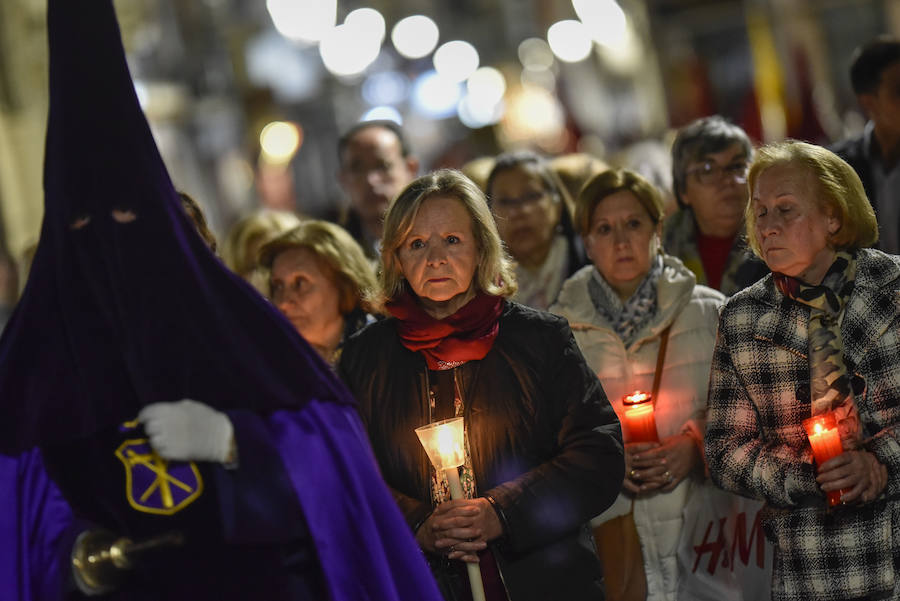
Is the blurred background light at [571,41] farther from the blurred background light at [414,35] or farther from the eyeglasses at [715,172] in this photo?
the eyeglasses at [715,172]

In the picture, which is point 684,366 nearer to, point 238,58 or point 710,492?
point 710,492

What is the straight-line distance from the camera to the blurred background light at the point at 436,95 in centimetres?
3353

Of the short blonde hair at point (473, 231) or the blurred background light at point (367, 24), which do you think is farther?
the blurred background light at point (367, 24)

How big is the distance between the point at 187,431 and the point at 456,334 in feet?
4.37

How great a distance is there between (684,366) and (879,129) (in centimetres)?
223

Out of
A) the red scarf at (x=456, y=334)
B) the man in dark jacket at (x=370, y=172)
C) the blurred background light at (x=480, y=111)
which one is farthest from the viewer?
the blurred background light at (x=480, y=111)

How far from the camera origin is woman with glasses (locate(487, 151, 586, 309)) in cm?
639

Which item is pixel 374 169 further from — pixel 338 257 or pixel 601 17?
pixel 601 17

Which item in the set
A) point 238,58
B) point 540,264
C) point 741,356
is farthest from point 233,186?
point 741,356

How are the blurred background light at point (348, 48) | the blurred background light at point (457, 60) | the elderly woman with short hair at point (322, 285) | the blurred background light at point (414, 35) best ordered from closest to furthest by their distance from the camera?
the elderly woman with short hair at point (322, 285) < the blurred background light at point (348, 48) < the blurred background light at point (414, 35) < the blurred background light at point (457, 60)

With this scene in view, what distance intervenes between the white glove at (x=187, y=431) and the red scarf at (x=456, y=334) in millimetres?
1138

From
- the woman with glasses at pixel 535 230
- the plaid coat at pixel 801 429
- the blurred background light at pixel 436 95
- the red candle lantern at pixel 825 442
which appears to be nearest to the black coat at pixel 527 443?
the plaid coat at pixel 801 429

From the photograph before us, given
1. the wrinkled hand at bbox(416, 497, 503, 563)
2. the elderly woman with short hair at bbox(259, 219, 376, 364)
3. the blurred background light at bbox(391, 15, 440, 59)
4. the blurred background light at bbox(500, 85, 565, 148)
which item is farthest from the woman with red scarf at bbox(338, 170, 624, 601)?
the blurred background light at bbox(391, 15, 440, 59)

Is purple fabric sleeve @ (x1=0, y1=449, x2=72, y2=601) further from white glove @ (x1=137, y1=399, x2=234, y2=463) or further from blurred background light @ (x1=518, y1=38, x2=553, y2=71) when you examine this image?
blurred background light @ (x1=518, y1=38, x2=553, y2=71)
